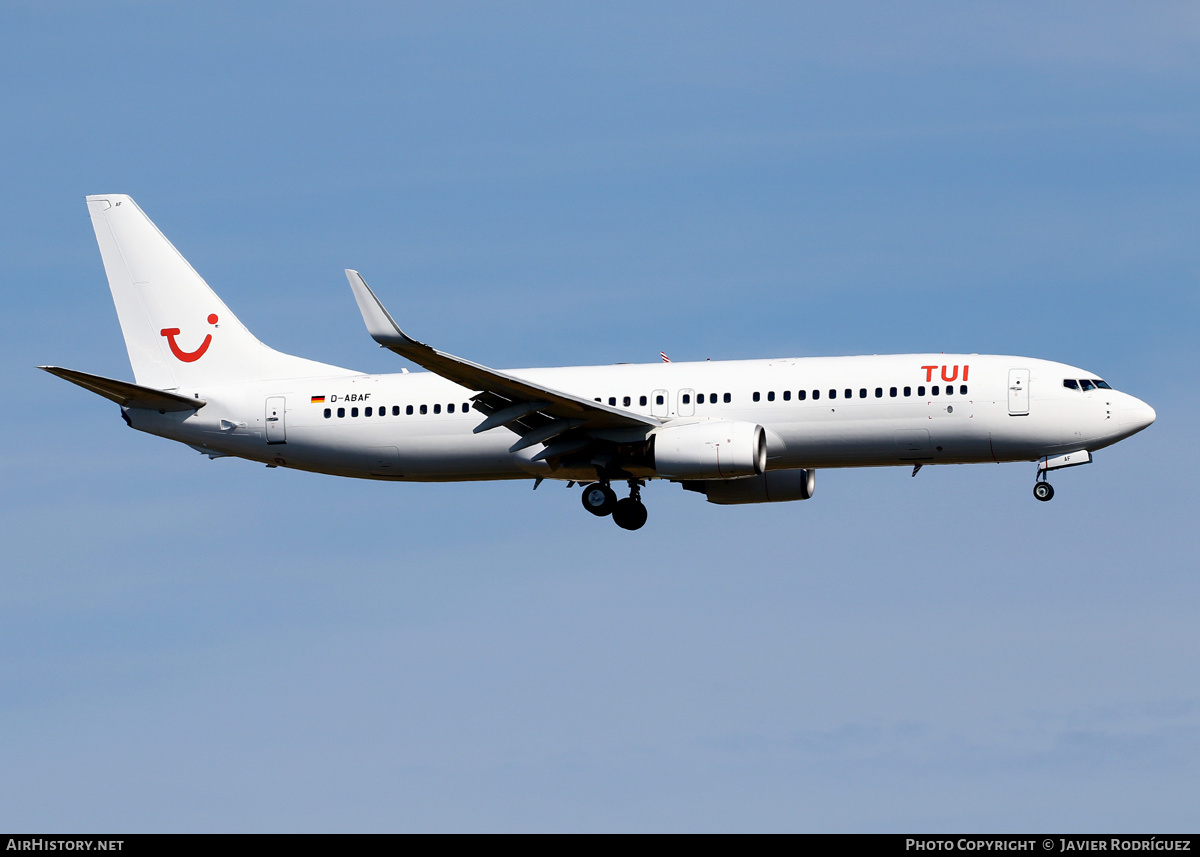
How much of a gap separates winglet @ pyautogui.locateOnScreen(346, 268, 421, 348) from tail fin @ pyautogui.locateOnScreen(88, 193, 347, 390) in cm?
1210

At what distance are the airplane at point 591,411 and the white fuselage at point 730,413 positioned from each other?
5 centimetres

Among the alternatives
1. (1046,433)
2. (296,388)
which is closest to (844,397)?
(1046,433)

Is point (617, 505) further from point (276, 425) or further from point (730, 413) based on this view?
point (276, 425)

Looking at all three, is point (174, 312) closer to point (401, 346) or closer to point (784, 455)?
point (401, 346)

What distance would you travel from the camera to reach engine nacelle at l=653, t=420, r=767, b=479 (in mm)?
47875

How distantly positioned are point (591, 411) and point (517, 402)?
2137 mm

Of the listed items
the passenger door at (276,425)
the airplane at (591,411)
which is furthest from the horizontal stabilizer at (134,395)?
the passenger door at (276,425)

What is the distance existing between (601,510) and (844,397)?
27.5ft

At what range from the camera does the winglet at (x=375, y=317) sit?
43125 millimetres

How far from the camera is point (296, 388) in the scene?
2126 inches

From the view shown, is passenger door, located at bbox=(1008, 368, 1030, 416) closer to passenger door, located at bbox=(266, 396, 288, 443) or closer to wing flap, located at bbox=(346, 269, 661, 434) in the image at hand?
wing flap, located at bbox=(346, 269, 661, 434)

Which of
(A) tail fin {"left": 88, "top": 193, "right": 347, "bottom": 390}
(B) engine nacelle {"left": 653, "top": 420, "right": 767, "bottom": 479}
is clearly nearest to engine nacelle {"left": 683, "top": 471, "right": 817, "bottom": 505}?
(B) engine nacelle {"left": 653, "top": 420, "right": 767, "bottom": 479}

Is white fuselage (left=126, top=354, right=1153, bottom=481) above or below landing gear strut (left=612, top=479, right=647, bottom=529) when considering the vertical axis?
above

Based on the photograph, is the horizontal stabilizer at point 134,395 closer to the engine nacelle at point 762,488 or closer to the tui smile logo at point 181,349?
the tui smile logo at point 181,349
